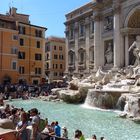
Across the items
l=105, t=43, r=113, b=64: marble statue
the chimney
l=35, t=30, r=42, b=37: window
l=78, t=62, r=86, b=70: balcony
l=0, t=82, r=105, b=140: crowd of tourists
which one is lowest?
l=0, t=82, r=105, b=140: crowd of tourists

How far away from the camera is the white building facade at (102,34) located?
→ 34.9m

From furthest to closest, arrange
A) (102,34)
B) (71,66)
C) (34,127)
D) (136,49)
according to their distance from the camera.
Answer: (71,66), (102,34), (136,49), (34,127)

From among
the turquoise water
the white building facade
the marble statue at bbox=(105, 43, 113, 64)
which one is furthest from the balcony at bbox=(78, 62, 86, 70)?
the turquoise water

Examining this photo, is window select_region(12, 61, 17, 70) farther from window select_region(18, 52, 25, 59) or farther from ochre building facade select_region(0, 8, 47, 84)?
window select_region(18, 52, 25, 59)

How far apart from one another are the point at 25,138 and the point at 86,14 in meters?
38.5

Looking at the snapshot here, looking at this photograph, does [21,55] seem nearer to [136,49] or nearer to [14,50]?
[14,50]

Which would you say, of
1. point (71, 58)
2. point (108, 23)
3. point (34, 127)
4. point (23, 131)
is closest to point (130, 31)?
point (108, 23)

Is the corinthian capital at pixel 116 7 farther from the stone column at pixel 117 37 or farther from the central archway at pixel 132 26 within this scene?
the central archway at pixel 132 26

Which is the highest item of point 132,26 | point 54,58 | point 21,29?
point 21,29

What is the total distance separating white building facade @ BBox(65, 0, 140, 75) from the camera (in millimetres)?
34938

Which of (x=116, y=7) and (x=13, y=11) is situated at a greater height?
(x=13, y=11)

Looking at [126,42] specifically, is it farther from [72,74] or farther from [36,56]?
[36,56]

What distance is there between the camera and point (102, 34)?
39188 mm

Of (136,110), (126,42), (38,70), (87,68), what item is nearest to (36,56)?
(38,70)
